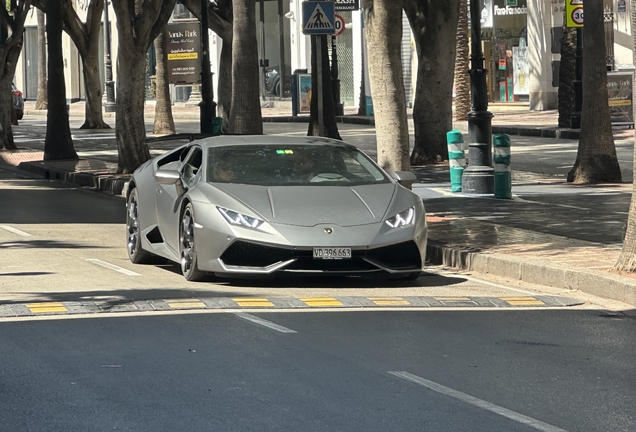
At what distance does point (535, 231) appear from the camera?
48.4ft

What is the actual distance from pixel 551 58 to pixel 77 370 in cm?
3599

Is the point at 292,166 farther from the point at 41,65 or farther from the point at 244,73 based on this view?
the point at 41,65

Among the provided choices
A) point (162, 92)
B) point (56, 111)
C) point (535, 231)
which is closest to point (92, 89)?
point (162, 92)

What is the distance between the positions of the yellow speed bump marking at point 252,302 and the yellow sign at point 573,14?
22878mm

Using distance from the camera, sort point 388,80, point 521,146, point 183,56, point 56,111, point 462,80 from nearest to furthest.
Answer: point 388,80 → point 56,111 → point 521,146 → point 462,80 → point 183,56

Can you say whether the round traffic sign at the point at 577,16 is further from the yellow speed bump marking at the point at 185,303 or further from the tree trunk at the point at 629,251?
the yellow speed bump marking at the point at 185,303

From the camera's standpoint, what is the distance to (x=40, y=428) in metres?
6.53

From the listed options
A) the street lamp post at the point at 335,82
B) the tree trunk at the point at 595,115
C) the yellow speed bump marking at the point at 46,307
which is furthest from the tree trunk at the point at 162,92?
the yellow speed bump marking at the point at 46,307

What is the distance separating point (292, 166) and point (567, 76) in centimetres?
2343

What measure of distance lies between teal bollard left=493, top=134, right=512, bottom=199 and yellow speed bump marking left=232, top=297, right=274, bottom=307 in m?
8.09

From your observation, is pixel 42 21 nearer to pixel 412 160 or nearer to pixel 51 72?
pixel 51 72

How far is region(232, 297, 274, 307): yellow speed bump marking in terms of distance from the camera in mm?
10625

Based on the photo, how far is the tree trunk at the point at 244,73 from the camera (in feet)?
74.6

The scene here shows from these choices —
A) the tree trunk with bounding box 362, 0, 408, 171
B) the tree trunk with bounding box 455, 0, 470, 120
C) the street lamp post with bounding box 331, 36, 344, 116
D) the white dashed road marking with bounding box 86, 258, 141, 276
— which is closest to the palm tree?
the tree trunk with bounding box 362, 0, 408, 171
